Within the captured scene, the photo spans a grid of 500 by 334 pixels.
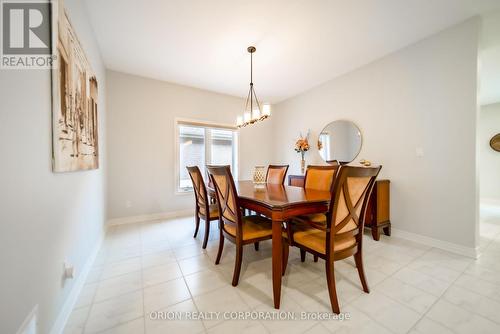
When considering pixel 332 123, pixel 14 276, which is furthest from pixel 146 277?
pixel 332 123

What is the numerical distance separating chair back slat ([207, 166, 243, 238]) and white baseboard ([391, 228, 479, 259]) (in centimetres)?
243

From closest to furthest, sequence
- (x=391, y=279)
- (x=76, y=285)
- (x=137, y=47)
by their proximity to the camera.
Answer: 1. (x=76, y=285)
2. (x=391, y=279)
3. (x=137, y=47)

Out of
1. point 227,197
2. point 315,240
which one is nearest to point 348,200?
point 315,240

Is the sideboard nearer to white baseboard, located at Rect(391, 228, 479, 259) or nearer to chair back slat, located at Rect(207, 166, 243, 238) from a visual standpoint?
white baseboard, located at Rect(391, 228, 479, 259)

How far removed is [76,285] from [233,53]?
308 centimetres

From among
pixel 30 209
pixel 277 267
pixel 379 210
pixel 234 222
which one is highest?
pixel 30 209

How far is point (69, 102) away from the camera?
52.5 inches

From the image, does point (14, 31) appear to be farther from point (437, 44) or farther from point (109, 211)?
point (437, 44)

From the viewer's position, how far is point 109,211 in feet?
10.3

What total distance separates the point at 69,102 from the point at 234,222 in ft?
5.00

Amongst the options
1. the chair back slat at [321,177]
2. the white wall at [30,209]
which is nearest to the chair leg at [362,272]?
the chair back slat at [321,177]

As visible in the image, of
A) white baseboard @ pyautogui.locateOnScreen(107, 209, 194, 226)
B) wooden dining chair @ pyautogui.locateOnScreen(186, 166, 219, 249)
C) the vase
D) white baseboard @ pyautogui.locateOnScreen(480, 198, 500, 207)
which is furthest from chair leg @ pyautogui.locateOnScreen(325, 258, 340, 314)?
white baseboard @ pyautogui.locateOnScreen(480, 198, 500, 207)

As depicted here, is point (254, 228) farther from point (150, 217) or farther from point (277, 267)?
point (150, 217)

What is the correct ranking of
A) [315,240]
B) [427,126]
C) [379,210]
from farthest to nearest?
1. [379,210]
2. [427,126]
3. [315,240]
